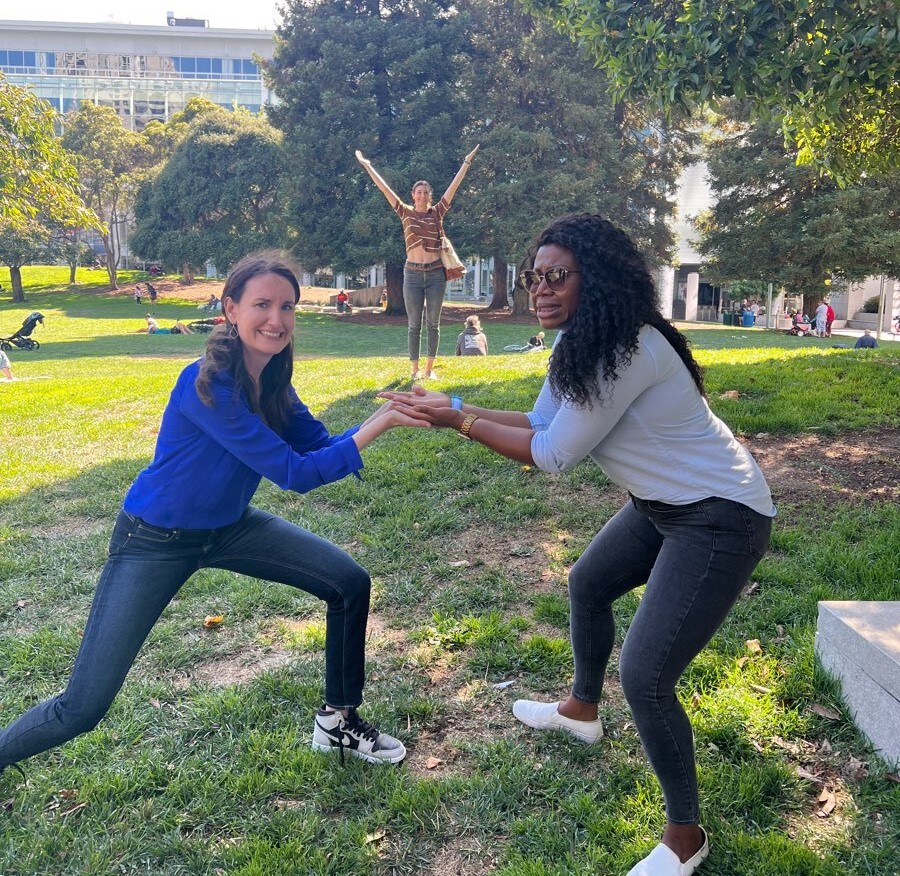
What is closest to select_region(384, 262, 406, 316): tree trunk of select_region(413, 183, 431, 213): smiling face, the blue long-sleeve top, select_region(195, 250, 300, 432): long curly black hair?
select_region(413, 183, 431, 213): smiling face

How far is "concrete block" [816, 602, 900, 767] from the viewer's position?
10.4ft

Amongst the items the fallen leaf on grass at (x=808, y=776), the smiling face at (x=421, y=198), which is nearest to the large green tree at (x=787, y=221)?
the smiling face at (x=421, y=198)

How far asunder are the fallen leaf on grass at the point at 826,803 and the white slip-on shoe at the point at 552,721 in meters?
0.87

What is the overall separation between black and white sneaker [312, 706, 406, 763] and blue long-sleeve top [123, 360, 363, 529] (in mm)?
978

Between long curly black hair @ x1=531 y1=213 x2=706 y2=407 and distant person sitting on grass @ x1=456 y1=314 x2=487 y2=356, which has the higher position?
long curly black hair @ x1=531 y1=213 x2=706 y2=407

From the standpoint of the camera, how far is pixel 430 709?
12.3 feet

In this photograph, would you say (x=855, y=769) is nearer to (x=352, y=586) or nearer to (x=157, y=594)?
(x=352, y=586)

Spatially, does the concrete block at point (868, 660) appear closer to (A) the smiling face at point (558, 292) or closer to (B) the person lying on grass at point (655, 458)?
(B) the person lying on grass at point (655, 458)

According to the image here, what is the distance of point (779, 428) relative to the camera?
7.77 metres

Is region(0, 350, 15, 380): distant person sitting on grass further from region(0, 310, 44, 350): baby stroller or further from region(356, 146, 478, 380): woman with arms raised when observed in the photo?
region(356, 146, 478, 380): woman with arms raised

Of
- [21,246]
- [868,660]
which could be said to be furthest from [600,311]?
[21,246]

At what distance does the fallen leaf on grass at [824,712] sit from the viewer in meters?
3.50

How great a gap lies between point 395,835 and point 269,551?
1162 millimetres

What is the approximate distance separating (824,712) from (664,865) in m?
1.31
